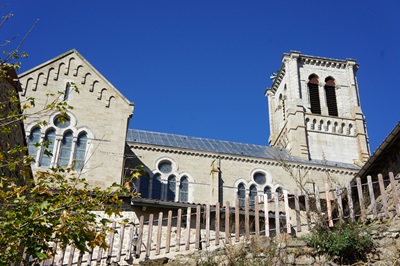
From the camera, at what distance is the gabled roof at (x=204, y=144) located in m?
29.4

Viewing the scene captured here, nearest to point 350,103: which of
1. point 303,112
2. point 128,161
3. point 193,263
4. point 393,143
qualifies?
point 303,112

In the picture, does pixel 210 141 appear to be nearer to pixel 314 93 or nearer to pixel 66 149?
pixel 314 93

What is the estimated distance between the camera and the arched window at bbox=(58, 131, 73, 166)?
64.8ft

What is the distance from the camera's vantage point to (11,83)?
1153 cm

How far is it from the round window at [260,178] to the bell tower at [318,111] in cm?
661

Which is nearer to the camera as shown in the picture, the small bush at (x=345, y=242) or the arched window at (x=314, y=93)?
the small bush at (x=345, y=242)

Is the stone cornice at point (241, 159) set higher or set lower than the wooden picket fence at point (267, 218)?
higher

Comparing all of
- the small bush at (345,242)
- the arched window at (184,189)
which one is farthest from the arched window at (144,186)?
the small bush at (345,242)

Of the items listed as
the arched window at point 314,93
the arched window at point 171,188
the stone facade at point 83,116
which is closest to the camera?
the stone facade at point 83,116

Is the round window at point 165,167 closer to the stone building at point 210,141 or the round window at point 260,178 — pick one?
the stone building at point 210,141

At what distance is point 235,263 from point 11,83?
6.90 meters

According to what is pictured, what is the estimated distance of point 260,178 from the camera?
28938mm

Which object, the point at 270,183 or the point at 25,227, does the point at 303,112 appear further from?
the point at 25,227

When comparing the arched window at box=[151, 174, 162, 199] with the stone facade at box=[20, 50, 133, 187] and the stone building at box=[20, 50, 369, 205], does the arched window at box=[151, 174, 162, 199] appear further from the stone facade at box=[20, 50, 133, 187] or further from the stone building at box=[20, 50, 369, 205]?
the stone facade at box=[20, 50, 133, 187]
